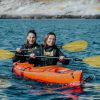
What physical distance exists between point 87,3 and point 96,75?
135237 mm

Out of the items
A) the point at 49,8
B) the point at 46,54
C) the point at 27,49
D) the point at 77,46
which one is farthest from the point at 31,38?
the point at 49,8

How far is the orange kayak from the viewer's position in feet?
56.1

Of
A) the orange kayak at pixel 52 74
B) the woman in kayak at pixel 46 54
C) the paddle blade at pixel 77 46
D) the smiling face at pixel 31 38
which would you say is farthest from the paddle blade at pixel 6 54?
the paddle blade at pixel 77 46

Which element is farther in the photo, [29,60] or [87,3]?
[87,3]

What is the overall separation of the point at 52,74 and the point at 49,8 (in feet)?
464

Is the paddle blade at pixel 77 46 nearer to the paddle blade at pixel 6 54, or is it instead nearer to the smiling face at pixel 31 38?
the smiling face at pixel 31 38

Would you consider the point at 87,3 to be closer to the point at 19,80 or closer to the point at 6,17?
the point at 6,17

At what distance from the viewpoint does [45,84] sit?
1791 cm

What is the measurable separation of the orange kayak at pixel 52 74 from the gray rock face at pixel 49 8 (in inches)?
5025

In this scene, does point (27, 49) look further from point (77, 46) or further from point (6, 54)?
point (77, 46)

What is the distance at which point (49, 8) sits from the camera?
158125 mm

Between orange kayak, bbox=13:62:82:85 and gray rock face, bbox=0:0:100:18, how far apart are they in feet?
419

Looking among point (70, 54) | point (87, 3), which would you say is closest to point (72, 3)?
point (87, 3)

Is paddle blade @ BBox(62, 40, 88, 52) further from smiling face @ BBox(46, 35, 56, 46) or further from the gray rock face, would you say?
the gray rock face
